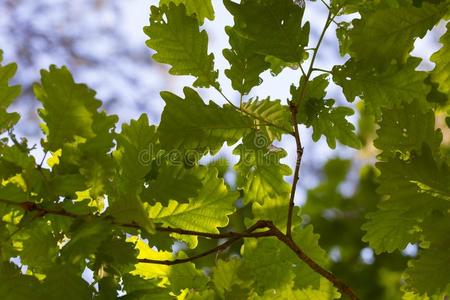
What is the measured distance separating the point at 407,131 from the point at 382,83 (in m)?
0.22

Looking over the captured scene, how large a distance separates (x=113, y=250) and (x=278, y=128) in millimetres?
447

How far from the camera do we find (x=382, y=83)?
124 cm

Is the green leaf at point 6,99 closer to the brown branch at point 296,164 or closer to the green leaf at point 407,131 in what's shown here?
the brown branch at point 296,164

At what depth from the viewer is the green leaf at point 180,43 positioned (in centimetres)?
121

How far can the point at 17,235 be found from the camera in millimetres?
1133

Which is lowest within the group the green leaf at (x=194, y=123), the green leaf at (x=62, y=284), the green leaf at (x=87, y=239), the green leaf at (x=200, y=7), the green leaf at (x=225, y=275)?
the green leaf at (x=62, y=284)

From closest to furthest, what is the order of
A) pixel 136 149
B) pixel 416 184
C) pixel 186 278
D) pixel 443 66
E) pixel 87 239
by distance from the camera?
1. pixel 87 239
2. pixel 416 184
3. pixel 136 149
4. pixel 443 66
5. pixel 186 278

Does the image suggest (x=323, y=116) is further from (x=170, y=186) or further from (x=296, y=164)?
(x=170, y=186)

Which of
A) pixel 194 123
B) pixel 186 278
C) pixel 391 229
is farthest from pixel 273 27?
pixel 186 278

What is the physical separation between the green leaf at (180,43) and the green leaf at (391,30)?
11.9 inches

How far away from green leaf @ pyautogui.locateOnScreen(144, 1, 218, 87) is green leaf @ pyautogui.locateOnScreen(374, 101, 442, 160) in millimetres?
370

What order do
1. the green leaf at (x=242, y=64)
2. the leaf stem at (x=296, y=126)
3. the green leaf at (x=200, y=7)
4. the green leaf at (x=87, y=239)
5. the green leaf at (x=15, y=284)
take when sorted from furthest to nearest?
the green leaf at (x=200, y=7) < the green leaf at (x=242, y=64) < the leaf stem at (x=296, y=126) < the green leaf at (x=15, y=284) < the green leaf at (x=87, y=239)

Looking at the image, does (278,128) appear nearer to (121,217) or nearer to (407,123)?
(407,123)

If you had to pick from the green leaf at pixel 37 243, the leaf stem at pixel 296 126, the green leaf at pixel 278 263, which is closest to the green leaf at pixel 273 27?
the leaf stem at pixel 296 126
